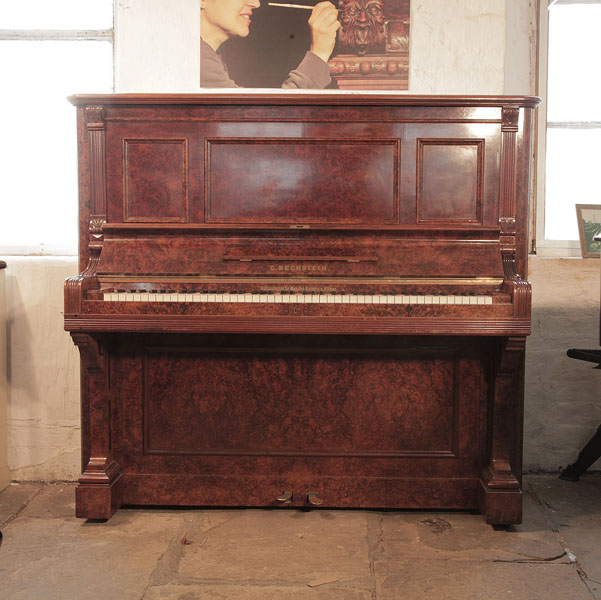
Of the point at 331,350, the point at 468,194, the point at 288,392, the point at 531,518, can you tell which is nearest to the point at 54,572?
the point at 288,392

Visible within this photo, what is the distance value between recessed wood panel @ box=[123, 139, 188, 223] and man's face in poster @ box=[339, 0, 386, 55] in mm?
1107

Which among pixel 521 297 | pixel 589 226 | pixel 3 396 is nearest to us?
pixel 521 297

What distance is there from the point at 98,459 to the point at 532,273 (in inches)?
88.3

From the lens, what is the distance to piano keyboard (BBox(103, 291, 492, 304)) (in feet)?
8.14

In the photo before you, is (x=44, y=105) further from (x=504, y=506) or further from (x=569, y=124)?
(x=504, y=506)

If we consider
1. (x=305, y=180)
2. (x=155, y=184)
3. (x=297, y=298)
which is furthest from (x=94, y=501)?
(x=305, y=180)

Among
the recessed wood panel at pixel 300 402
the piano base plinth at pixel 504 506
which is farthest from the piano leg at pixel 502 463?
the recessed wood panel at pixel 300 402

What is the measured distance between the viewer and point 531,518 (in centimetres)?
282

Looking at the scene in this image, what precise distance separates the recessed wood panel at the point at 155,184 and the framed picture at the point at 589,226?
6.50ft

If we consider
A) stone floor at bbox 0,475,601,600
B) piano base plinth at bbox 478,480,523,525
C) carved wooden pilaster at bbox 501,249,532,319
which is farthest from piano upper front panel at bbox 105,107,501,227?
stone floor at bbox 0,475,601,600

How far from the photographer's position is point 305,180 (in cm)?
274

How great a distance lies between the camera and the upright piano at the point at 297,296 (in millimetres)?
2561

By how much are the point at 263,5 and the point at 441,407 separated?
2092 mm

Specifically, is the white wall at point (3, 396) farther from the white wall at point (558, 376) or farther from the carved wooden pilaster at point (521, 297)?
the white wall at point (558, 376)
